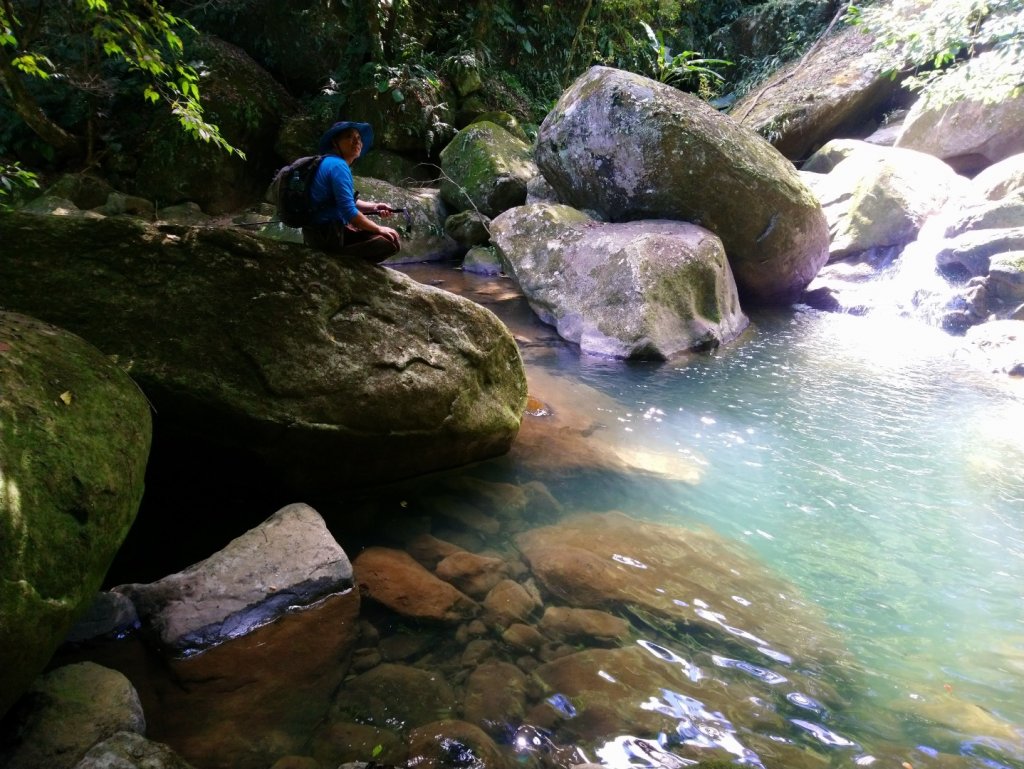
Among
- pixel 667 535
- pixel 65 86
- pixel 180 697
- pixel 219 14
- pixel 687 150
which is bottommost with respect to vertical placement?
pixel 180 697

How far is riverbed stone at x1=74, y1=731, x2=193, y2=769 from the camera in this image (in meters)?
1.88

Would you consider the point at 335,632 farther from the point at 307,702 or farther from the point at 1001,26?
the point at 1001,26

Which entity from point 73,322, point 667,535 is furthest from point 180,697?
point 667,535

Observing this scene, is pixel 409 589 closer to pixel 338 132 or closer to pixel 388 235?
pixel 388 235

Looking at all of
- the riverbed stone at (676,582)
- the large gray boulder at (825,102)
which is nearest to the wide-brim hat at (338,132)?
the riverbed stone at (676,582)

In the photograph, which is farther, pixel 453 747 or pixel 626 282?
pixel 626 282

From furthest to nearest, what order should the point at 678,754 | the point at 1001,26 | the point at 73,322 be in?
the point at 1001,26 < the point at 73,322 < the point at 678,754

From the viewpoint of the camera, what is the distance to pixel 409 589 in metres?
3.22

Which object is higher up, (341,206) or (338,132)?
(338,132)

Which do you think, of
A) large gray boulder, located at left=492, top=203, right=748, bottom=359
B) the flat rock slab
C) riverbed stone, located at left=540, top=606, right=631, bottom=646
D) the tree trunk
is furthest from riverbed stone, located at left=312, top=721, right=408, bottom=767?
large gray boulder, located at left=492, top=203, right=748, bottom=359

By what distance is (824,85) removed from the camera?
14367 mm

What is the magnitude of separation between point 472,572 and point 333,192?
2338 mm

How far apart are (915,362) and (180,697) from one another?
845 centimetres

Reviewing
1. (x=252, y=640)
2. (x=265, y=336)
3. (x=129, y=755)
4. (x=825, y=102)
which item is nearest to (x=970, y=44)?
(x=825, y=102)
